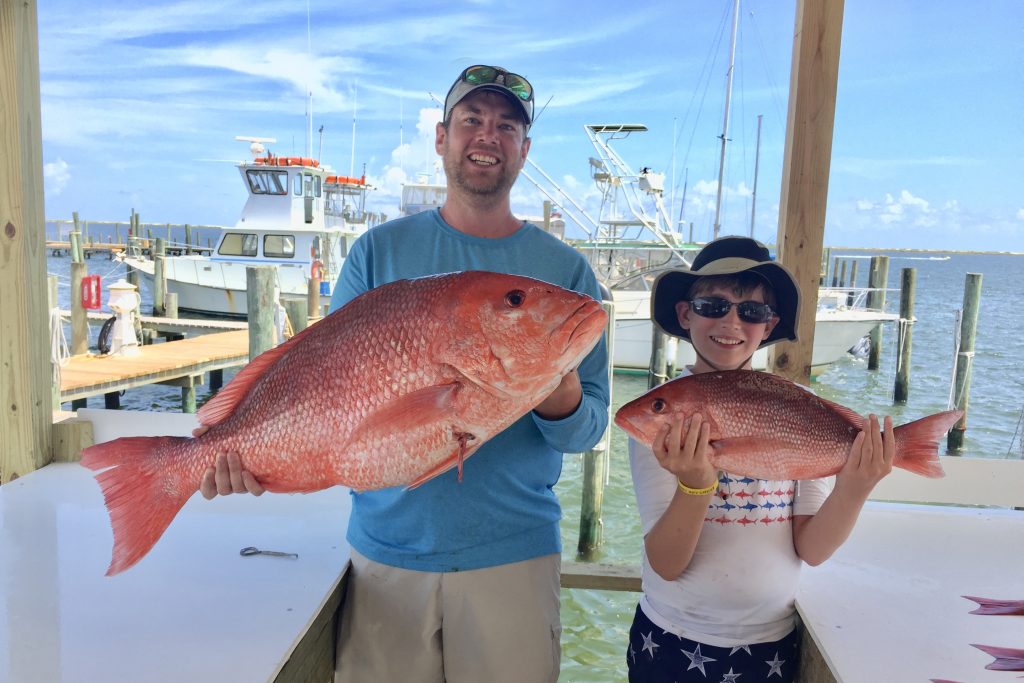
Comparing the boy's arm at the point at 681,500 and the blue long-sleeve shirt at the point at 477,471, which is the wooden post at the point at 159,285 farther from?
the boy's arm at the point at 681,500

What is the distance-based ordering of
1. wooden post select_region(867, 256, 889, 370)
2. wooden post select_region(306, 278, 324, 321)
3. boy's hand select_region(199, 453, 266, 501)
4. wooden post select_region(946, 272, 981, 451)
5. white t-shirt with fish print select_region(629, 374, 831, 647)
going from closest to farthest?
1. boy's hand select_region(199, 453, 266, 501)
2. white t-shirt with fish print select_region(629, 374, 831, 647)
3. wooden post select_region(946, 272, 981, 451)
4. wooden post select_region(306, 278, 324, 321)
5. wooden post select_region(867, 256, 889, 370)

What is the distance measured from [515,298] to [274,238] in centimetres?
1977

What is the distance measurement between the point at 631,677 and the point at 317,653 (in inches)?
33.2

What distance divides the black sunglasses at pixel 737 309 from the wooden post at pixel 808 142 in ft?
1.95

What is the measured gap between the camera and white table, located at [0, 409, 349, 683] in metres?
1.38

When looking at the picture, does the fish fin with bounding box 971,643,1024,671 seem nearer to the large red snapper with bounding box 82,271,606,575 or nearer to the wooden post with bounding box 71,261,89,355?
the large red snapper with bounding box 82,271,606,575

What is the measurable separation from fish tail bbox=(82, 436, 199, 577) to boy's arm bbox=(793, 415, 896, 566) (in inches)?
57.0

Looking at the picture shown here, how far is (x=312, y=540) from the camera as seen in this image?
82.5 inches

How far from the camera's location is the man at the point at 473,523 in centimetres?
181

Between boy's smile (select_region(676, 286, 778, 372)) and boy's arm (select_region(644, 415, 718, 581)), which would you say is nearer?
boy's arm (select_region(644, 415, 718, 581))

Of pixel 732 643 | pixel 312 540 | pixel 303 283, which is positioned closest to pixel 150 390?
pixel 303 283

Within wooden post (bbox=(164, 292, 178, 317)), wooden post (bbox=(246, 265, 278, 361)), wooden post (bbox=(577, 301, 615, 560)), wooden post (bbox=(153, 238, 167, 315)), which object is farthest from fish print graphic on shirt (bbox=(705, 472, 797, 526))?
wooden post (bbox=(153, 238, 167, 315))

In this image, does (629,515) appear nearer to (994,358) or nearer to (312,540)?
(312,540)

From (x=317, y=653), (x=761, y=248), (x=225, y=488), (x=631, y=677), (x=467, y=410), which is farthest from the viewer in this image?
(x=761, y=248)
